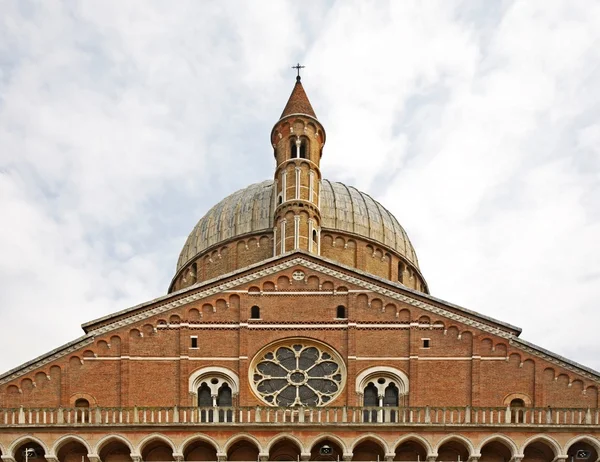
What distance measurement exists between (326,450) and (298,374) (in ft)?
9.71

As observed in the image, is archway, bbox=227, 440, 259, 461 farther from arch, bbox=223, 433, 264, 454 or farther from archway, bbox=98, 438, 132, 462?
archway, bbox=98, 438, 132, 462

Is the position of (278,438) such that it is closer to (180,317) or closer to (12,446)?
(180,317)

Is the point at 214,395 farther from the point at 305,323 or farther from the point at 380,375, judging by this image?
the point at 380,375

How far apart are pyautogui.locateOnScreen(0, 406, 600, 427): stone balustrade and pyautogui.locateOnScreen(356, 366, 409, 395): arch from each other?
1333mm

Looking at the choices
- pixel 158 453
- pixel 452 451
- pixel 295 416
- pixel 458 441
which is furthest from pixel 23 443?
pixel 458 441

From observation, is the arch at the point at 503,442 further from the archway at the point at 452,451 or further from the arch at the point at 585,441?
the arch at the point at 585,441

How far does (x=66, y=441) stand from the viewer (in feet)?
111

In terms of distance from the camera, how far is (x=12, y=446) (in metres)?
33.7

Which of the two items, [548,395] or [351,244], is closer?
[548,395]

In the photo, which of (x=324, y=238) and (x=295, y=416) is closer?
(x=295, y=416)

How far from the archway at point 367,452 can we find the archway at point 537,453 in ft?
14.7

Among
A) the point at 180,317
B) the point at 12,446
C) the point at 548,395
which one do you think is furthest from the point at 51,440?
the point at 548,395

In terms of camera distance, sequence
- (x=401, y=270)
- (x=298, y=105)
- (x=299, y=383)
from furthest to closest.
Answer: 1. (x=401, y=270)
2. (x=298, y=105)
3. (x=299, y=383)

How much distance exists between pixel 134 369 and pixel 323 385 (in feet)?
20.0
